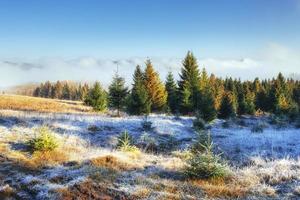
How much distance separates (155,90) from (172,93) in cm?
639

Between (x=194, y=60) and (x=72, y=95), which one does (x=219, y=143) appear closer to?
(x=194, y=60)

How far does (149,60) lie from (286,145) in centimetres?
3450

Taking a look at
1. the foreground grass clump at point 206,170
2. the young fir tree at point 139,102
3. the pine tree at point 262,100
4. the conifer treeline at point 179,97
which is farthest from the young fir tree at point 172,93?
the foreground grass clump at point 206,170

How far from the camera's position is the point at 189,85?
55.1m

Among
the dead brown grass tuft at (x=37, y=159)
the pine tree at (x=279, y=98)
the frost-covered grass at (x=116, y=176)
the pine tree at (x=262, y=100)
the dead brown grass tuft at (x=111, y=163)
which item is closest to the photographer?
the frost-covered grass at (x=116, y=176)

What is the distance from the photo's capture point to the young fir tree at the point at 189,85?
167 ft

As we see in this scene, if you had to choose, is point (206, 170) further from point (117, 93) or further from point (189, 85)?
point (189, 85)

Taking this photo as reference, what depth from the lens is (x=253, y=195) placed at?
8742 mm

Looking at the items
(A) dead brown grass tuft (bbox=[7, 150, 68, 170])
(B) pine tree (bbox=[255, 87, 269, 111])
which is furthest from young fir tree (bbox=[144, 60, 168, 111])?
(A) dead brown grass tuft (bbox=[7, 150, 68, 170])

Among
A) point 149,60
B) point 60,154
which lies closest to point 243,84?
point 149,60

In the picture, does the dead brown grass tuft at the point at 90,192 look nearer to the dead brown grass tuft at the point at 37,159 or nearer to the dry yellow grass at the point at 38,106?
the dead brown grass tuft at the point at 37,159

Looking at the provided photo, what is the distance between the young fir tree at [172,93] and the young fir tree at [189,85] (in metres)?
1.29

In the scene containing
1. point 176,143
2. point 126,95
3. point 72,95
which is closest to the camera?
point 176,143

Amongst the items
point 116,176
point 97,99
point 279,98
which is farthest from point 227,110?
point 116,176
